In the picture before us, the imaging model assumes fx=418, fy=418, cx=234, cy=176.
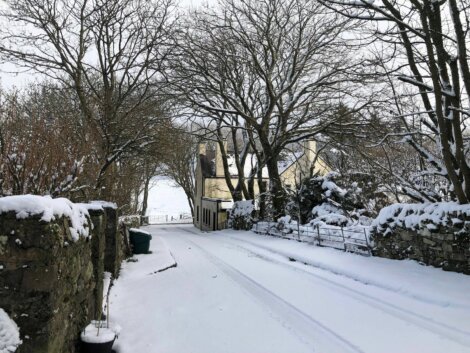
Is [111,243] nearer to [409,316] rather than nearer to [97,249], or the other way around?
[97,249]

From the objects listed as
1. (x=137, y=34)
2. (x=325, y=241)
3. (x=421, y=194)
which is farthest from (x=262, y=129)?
(x=421, y=194)

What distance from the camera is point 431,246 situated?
9.28m

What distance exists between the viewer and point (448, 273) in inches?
336

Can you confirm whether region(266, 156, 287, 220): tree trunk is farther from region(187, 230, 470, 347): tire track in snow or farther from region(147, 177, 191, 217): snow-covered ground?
region(147, 177, 191, 217): snow-covered ground

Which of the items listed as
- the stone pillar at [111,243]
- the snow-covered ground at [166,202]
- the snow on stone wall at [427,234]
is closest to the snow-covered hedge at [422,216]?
the snow on stone wall at [427,234]

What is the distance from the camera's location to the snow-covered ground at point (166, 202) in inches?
3027

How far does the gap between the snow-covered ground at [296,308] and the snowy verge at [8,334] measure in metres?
2.14

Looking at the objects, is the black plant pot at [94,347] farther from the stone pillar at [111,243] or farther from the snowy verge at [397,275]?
the snowy verge at [397,275]

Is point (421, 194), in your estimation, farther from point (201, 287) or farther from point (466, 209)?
point (201, 287)

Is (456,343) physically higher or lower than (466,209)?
lower

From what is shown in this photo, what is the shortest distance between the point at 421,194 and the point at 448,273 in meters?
2.81

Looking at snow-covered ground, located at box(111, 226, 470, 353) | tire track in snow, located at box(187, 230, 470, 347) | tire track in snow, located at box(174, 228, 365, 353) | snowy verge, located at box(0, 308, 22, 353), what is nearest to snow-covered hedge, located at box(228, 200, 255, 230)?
snow-covered ground, located at box(111, 226, 470, 353)

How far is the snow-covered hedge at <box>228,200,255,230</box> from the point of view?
83.0ft

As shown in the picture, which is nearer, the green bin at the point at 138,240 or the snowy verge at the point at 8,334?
the snowy verge at the point at 8,334
